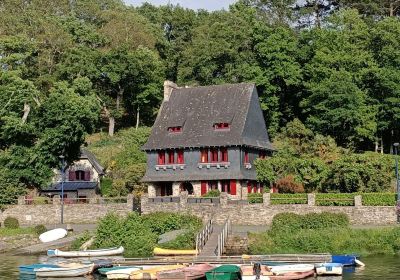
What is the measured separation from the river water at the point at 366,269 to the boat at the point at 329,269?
0.42 m

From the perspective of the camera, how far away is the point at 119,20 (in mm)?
97875

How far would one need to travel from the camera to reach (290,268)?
3638 centimetres

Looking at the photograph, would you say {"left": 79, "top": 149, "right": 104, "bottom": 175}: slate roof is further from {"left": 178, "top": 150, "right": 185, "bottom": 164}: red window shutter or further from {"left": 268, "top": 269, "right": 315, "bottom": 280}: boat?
{"left": 268, "top": 269, "right": 315, "bottom": 280}: boat

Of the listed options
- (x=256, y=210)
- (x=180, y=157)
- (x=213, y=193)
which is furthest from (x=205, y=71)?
(x=256, y=210)

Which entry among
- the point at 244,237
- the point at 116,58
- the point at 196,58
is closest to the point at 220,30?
the point at 196,58

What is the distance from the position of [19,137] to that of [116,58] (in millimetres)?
24478

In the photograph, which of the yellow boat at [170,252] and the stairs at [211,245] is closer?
the stairs at [211,245]

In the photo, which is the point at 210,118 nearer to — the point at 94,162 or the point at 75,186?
the point at 94,162

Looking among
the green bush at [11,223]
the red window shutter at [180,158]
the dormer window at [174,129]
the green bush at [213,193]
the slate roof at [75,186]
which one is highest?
the dormer window at [174,129]

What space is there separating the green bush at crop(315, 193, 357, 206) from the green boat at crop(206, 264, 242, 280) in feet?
60.7

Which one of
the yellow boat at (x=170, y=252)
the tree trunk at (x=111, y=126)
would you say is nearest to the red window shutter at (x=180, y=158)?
the yellow boat at (x=170, y=252)

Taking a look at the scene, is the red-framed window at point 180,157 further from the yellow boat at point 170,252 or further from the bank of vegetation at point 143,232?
the yellow boat at point 170,252

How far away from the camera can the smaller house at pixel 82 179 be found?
8019 cm

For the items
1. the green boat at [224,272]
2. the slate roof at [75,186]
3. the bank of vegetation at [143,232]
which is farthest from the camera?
the slate roof at [75,186]
